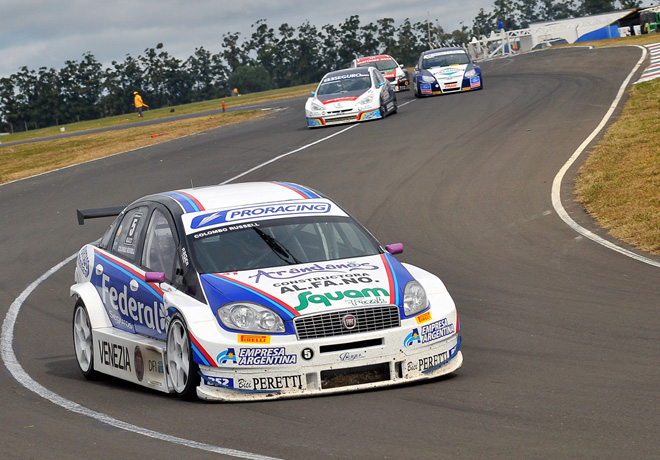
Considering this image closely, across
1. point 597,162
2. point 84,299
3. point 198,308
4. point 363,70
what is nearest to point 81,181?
point 363,70

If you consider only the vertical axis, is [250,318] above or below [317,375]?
above

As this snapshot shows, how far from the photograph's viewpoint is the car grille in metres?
6.56

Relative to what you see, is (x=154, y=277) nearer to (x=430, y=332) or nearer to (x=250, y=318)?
(x=250, y=318)

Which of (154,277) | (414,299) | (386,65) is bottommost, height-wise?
(414,299)

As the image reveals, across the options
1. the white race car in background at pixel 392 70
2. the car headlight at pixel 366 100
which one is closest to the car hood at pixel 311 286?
the car headlight at pixel 366 100

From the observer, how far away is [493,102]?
29906mm

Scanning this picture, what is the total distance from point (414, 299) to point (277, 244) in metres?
1.21

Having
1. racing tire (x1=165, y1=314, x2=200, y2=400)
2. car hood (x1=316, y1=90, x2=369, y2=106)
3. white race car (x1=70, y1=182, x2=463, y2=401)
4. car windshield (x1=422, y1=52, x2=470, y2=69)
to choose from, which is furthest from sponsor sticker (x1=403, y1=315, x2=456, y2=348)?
car windshield (x1=422, y1=52, x2=470, y2=69)

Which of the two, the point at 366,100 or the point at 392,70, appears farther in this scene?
the point at 392,70

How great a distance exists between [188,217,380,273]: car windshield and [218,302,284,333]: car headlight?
57 cm

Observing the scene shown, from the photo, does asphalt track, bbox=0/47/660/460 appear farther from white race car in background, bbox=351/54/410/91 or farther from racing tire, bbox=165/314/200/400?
white race car in background, bbox=351/54/410/91

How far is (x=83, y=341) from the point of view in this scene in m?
8.37

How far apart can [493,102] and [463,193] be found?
14007 millimetres

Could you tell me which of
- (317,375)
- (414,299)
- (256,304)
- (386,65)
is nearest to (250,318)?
(256,304)
